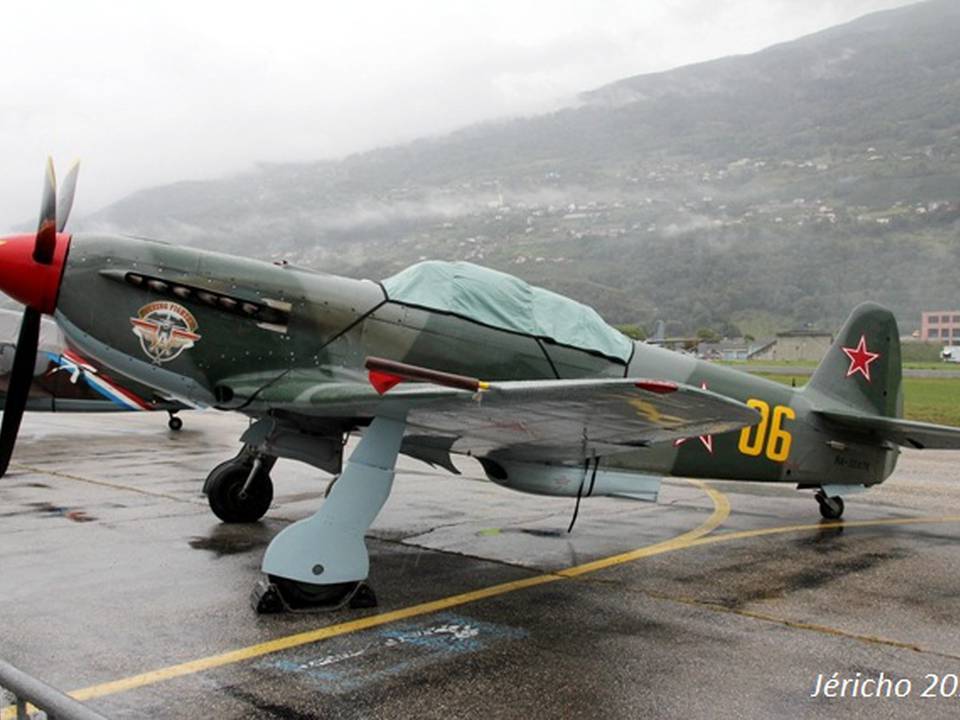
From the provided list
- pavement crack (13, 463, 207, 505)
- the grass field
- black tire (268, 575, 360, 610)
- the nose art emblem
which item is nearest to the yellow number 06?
black tire (268, 575, 360, 610)

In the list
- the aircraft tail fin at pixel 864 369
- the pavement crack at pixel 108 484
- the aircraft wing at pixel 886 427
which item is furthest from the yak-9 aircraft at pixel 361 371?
the pavement crack at pixel 108 484

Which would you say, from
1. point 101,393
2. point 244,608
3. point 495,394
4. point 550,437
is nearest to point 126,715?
point 244,608

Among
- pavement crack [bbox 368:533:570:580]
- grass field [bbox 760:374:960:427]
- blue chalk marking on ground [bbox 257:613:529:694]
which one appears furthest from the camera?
grass field [bbox 760:374:960:427]

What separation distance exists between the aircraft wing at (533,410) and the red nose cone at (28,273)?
1.54 metres

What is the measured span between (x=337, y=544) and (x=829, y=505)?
17.8ft

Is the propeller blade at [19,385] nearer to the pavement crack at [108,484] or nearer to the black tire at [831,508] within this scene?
the pavement crack at [108,484]

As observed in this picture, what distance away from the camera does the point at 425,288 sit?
643cm

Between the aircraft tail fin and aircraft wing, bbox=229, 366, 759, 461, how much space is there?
3.46m

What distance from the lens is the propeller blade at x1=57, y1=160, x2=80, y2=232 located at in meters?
6.55

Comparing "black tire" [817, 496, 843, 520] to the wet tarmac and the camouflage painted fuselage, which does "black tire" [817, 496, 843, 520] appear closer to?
the wet tarmac

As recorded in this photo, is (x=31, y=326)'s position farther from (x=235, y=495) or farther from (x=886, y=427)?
(x=886, y=427)

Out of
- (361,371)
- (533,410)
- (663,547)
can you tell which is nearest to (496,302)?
(361,371)

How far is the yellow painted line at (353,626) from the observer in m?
3.88

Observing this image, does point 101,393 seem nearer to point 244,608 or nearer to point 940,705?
point 244,608
